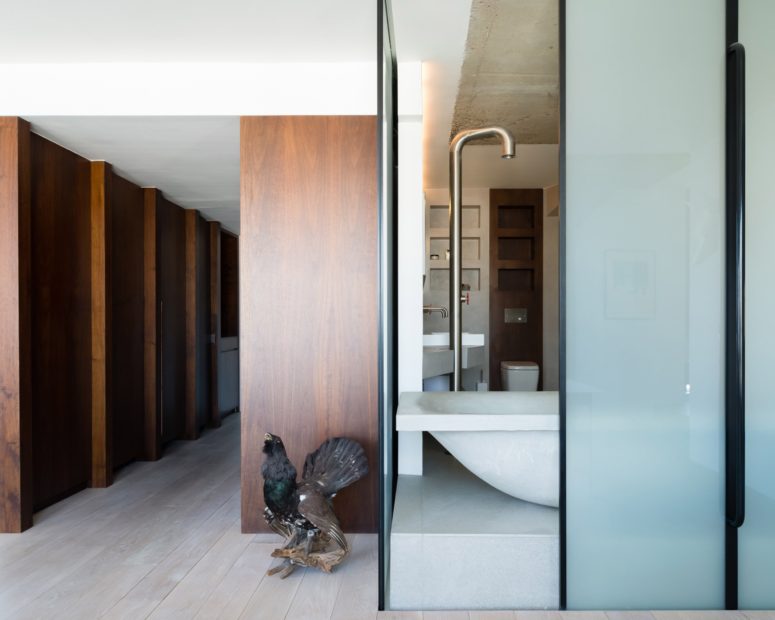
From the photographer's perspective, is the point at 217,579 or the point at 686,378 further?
the point at 217,579

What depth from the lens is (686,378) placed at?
1.99 metres

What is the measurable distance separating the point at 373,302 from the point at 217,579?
140cm

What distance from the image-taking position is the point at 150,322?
4.44 meters

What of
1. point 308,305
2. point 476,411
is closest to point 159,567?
point 308,305

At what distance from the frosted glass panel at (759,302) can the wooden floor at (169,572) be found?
250 mm

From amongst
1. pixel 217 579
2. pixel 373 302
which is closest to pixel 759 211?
pixel 373 302

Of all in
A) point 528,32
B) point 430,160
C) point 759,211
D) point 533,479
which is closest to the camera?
point 759,211

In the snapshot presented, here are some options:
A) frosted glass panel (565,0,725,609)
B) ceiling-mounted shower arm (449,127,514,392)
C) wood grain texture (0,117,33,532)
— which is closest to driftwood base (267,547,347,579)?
frosted glass panel (565,0,725,609)

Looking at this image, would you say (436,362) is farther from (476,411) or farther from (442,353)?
(476,411)

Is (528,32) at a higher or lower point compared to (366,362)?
higher

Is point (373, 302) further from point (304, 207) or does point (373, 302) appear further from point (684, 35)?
point (684, 35)

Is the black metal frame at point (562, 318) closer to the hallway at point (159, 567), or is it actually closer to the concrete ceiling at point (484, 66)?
the concrete ceiling at point (484, 66)

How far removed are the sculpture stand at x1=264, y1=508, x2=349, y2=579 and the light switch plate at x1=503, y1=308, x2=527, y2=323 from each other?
13.1ft

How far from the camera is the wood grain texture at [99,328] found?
12.0ft
